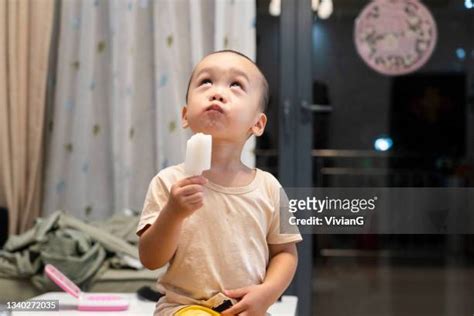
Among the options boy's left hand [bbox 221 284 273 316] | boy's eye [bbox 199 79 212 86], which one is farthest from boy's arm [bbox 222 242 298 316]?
boy's eye [bbox 199 79 212 86]

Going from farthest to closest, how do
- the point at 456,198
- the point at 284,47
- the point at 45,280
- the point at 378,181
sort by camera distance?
the point at 284,47, the point at 378,181, the point at 45,280, the point at 456,198

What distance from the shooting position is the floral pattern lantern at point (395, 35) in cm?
201

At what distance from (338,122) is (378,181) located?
406 mm

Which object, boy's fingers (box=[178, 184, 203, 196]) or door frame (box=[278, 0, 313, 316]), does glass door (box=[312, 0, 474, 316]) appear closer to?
door frame (box=[278, 0, 313, 316])

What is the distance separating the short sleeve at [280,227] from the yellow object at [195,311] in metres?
0.12

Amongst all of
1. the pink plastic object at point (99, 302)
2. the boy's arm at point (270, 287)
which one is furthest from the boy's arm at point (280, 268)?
the pink plastic object at point (99, 302)

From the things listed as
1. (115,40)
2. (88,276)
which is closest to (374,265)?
(88,276)

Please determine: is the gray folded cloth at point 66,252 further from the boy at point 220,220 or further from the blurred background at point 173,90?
the boy at point 220,220

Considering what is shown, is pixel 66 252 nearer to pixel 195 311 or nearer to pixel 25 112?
pixel 25 112

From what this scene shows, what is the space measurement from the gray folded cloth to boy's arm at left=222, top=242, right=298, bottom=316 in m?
0.92

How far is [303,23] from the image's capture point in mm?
1933

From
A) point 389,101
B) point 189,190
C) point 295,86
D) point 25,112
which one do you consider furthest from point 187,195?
point 389,101

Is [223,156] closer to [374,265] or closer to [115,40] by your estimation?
[374,265]

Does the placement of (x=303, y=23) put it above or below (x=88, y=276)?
above
